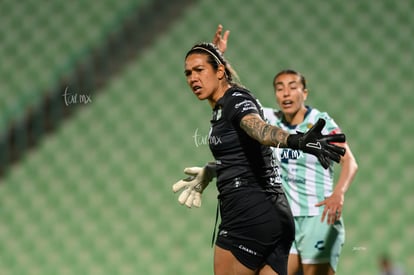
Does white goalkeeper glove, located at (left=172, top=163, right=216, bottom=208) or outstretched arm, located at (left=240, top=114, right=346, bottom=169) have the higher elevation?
outstretched arm, located at (left=240, top=114, right=346, bottom=169)

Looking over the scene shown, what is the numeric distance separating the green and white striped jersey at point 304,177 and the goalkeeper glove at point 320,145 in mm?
1263

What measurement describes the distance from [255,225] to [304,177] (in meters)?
1.07

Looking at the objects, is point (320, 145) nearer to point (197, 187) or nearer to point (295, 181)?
point (197, 187)

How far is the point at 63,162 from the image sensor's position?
6438 millimetres

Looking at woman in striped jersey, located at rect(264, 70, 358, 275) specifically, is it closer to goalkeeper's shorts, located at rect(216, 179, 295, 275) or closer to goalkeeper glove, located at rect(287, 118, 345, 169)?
goalkeeper's shorts, located at rect(216, 179, 295, 275)

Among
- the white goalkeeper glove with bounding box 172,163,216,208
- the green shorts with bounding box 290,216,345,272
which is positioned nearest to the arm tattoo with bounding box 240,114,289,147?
the white goalkeeper glove with bounding box 172,163,216,208

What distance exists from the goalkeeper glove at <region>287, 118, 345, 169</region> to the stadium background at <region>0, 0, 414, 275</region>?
12.1ft

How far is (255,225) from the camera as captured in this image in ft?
7.43

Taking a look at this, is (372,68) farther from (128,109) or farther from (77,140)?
(77,140)

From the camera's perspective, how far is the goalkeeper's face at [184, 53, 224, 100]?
7.72 ft

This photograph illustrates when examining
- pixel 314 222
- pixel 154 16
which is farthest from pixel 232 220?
pixel 154 16

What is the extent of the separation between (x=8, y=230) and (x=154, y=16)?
9.30ft

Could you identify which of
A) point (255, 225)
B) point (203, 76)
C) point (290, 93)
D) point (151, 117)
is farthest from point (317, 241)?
point (151, 117)

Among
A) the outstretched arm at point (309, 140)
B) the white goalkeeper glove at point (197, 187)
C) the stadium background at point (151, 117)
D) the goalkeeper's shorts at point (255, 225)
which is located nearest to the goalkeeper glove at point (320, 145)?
the outstretched arm at point (309, 140)
